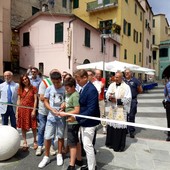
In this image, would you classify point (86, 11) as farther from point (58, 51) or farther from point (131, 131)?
point (131, 131)

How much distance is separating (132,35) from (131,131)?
2668cm

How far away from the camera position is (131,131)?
239 inches

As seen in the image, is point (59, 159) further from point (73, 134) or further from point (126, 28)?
point (126, 28)

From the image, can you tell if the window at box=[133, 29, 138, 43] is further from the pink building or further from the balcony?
the pink building

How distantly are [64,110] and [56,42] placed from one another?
1541 centimetres

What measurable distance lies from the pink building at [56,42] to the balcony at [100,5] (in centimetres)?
593

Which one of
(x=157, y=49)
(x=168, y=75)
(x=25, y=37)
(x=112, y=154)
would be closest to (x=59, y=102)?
(x=112, y=154)

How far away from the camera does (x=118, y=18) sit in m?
→ 26.0

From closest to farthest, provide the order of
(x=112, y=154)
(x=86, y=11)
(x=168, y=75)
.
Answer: (x=112, y=154), (x=168, y=75), (x=86, y=11)

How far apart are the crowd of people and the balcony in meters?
22.1

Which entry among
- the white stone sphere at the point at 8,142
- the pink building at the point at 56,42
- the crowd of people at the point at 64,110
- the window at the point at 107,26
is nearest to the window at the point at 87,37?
the pink building at the point at 56,42

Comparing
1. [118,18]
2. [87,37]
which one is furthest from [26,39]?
[118,18]

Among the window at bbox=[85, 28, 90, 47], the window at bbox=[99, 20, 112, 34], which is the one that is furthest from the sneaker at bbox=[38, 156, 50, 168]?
the window at bbox=[99, 20, 112, 34]

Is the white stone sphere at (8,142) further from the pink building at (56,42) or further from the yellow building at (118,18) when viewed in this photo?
the yellow building at (118,18)
